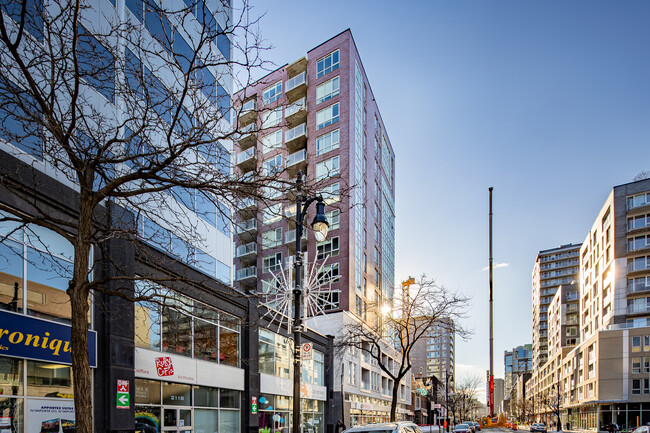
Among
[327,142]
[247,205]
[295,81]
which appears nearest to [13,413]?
[247,205]

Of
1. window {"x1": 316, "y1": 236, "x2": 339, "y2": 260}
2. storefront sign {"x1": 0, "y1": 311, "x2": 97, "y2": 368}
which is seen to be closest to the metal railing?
window {"x1": 316, "y1": 236, "x2": 339, "y2": 260}

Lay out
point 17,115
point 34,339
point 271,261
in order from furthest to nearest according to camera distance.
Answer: point 271,261 → point 34,339 → point 17,115

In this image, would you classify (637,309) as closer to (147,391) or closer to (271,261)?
(271,261)

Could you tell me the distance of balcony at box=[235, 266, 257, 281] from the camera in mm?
51719

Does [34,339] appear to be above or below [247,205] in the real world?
below

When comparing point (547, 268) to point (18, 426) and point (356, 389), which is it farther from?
point (18, 426)

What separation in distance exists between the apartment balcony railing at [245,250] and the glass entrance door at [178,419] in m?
33.3

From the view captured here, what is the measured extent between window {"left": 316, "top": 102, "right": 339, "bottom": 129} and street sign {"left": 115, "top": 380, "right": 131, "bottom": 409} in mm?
37865

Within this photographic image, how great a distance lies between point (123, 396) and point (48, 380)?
233 centimetres

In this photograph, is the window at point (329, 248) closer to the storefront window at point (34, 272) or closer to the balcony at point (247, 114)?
the balcony at point (247, 114)

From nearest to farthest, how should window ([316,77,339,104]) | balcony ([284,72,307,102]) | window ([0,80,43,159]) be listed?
1. window ([0,80,43,159])
2. window ([316,77,339,104])
3. balcony ([284,72,307,102])

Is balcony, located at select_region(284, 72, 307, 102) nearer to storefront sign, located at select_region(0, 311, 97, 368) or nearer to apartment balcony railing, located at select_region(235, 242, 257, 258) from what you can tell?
apartment balcony railing, located at select_region(235, 242, 257, 258)

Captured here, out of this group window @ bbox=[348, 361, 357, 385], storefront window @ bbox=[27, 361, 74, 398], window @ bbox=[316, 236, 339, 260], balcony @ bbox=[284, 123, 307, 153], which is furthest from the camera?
balcony @ bbox=[284, 123, 307, 153]

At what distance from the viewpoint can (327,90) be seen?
49.5m
